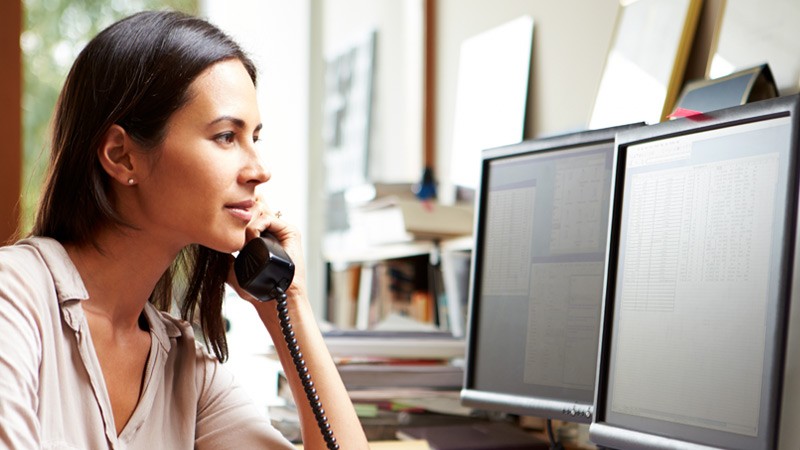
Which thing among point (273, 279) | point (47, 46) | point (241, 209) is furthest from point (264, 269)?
point (47, 46)

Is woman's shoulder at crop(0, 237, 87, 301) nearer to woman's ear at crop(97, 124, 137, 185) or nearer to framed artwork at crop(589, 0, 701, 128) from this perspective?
woman's ear at crop(97, 124, 137, 185)

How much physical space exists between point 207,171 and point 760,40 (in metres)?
0.91

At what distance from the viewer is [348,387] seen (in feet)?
6.08

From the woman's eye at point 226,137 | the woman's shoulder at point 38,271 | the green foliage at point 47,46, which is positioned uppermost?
the green foliage at point 47,46

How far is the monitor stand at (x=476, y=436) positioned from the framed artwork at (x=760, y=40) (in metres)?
0.70

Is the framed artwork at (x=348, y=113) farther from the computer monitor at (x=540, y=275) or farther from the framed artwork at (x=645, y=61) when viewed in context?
the computer monitor at (x=540, y=275)

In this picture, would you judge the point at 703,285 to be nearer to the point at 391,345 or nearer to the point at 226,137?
the point at 226,137

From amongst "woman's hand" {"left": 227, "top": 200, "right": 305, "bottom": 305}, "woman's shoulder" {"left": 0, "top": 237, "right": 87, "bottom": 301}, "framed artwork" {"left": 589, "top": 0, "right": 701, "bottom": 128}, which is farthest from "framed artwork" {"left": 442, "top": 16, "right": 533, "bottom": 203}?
"woman's shoulder" {"left": 0, "top": 237, "right": 87, "bottom": 301}

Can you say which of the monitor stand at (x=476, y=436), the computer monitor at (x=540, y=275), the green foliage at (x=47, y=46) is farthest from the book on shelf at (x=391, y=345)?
the green foliage at (x=47, y=46)

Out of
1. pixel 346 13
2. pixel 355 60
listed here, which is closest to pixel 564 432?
pixel 355 60

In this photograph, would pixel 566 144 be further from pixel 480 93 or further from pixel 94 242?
pixel 480 93

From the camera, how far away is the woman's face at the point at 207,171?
125cm

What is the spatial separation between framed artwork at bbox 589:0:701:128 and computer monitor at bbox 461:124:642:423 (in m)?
0.44

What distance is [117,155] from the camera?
127cm
